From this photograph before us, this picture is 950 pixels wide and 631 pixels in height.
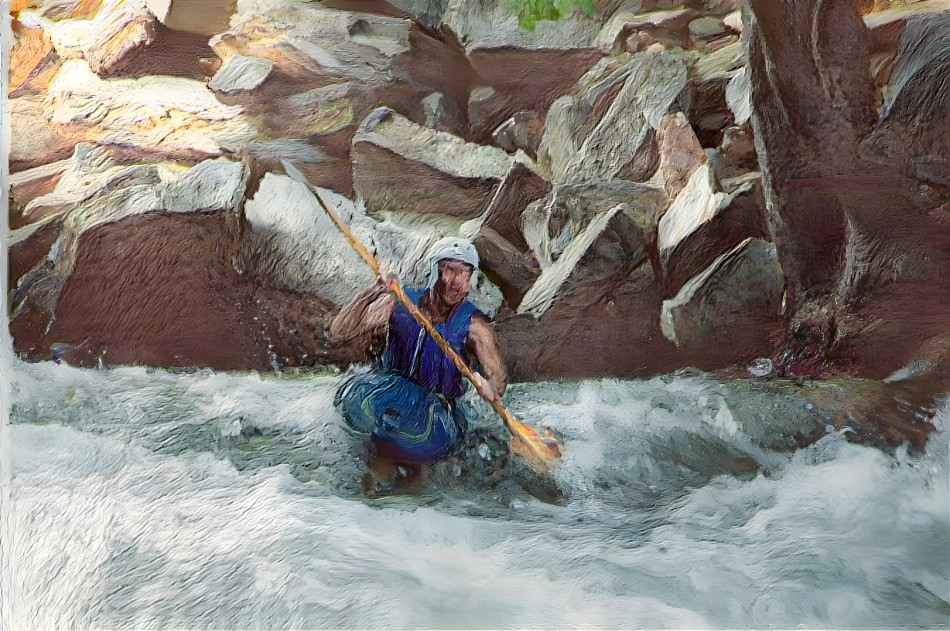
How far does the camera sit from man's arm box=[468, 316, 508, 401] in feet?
9.36

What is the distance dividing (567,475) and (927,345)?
1716 mm

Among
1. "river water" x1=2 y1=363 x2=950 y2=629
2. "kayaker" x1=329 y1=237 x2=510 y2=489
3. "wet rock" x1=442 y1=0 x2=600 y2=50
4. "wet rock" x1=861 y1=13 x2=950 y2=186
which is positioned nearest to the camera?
"river water" x1=2 y1=363 x2=950 y2=629

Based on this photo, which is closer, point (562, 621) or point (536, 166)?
point (562, 621)

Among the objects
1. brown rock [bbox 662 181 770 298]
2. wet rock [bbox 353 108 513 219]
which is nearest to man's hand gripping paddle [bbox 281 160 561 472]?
wet rock [bbox 353 108 513 219]

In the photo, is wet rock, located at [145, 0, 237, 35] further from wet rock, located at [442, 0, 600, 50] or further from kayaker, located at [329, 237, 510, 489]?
kayaker, located at [329, 237, 510, 489]

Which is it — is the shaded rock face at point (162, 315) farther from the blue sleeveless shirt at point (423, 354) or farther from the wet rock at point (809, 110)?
the wet rock at point (809, 110)

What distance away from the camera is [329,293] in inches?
115

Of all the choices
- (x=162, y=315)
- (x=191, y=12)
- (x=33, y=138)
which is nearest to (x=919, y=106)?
(x=191, y=12)

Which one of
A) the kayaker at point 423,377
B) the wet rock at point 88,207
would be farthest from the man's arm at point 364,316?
the wet rock at point 88,207

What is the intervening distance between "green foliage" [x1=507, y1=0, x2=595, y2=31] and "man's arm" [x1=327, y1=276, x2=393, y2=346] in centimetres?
141

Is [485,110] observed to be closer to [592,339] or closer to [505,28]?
[505,28]

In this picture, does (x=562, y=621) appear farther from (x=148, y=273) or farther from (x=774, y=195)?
(x=148, y=273)

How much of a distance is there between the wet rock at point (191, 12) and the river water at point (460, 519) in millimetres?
1643

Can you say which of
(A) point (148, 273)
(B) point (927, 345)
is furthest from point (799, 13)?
(A) point (148, 273)
